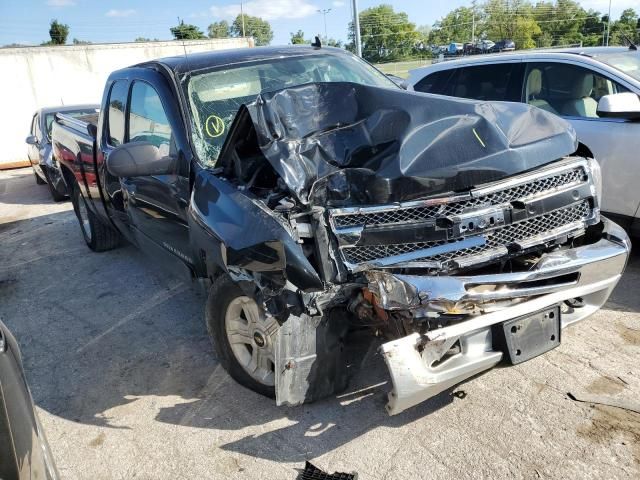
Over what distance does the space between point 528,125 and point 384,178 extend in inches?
36.9

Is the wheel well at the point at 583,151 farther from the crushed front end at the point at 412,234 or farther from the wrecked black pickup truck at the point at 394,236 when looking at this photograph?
the crushed front end at the point at 412,234

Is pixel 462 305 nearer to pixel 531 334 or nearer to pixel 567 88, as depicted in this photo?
pixel 531 334

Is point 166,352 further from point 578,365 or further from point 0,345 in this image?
point 578,365

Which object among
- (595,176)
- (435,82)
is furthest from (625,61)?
(595,176)

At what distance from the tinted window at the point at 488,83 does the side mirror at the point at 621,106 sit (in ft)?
3.43

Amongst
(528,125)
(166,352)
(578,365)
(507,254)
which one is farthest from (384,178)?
(166,352)

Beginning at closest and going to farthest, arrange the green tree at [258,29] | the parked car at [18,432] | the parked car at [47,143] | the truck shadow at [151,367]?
the parked car at [18,432]
the truck shadow at [151,367]
the parked car at [47,143]
the green tree at [258,29]

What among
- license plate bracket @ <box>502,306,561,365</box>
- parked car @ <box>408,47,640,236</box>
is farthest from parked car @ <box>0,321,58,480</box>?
parked car @ <box>408,47,640,236</box>

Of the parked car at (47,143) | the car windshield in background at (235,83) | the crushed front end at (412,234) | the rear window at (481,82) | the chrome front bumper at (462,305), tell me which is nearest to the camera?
the chrome front bumper at (462,305)

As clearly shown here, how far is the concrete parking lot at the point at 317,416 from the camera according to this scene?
8.70 ft

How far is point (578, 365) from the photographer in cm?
327

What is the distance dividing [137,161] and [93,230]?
318cm

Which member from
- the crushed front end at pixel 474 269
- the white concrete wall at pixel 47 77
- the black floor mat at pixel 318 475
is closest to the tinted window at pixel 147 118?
the crushed front end at pixel 474 269

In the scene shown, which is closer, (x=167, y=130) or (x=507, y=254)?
(x=507, y=254)
